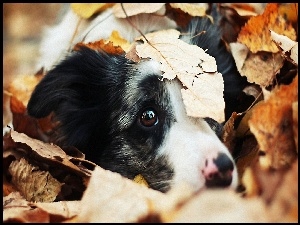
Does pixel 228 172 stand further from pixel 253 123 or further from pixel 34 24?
pixel 34 24

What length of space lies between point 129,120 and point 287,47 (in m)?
0.62

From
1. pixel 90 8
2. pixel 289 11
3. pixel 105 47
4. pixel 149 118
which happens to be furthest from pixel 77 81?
pixel 289 11

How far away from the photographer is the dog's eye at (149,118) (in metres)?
1.98

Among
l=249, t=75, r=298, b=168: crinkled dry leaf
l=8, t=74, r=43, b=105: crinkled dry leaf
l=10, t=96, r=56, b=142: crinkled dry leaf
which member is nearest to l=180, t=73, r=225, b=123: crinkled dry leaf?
l=249, t=75, r=298, b=168: crinkled dry leaf

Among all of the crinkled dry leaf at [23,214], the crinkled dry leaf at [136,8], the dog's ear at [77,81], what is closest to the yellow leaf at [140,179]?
the dog's ear at [77,81]

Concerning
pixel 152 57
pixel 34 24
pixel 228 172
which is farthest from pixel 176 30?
pixel 34 24

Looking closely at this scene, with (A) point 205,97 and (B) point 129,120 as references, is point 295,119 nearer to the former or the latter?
(A) point 205,97

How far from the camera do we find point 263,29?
7.27 feet

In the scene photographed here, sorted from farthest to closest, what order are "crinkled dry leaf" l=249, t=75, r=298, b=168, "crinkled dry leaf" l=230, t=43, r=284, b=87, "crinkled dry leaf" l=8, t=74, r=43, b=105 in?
1. "crinkled dry leaf" l=8, t=74, r=43, b=105
2. "crinkled dry leaf" l=230, t=43, r=284, b=87
3. "crinkled dry leaf" l=249, t=75, r=298, b=168

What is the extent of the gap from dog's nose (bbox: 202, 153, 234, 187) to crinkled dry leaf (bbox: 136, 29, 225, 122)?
0.13 m

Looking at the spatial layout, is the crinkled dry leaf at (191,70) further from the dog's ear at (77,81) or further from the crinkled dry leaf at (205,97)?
the dog's ear at (77,81)

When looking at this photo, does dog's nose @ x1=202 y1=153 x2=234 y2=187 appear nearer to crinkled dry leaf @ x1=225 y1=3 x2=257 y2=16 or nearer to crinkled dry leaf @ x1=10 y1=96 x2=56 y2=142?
crinkled dry leaf @ x1=10 y1=96 x2=56 y2=142

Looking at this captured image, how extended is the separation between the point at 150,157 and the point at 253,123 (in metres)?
0.63

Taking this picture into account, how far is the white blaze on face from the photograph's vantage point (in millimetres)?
1694
